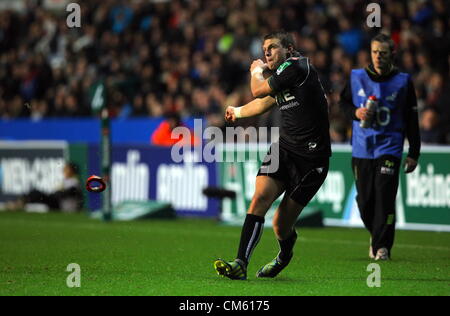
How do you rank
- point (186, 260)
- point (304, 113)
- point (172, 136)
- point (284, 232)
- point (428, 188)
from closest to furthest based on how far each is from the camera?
point (304, 113) → point (284, 232) → point (186, 260) → point (428, 188) → point (172, 136)

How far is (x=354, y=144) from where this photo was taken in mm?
11766

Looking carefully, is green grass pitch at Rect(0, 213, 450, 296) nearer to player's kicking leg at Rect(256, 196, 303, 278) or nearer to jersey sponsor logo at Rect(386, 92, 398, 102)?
player's kicking leg at Rect(256, 196, 303, 278)

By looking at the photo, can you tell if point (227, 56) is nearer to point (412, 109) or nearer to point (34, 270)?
point (412, 109)

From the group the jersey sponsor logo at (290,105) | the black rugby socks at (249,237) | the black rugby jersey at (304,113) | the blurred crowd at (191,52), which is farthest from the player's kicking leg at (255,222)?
the blurred crowd at (191,52)

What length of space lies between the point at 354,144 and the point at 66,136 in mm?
13709

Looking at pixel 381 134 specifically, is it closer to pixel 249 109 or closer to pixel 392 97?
pixel 392 97

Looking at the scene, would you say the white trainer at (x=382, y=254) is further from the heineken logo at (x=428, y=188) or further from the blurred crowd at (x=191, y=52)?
the blurred crowd at (x=191, y=52)

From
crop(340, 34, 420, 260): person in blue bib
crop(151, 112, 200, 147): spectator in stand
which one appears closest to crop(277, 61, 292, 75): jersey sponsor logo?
crop(340, 34, 420, 260): person in blue bib

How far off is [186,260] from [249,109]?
8.81ft

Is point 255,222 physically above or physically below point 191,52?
below

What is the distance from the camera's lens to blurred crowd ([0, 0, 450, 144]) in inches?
719

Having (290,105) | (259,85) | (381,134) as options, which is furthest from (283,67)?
(381,134)

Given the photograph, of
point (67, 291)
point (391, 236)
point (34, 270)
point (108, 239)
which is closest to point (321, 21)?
point (108, 239)

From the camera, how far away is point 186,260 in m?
11.1
